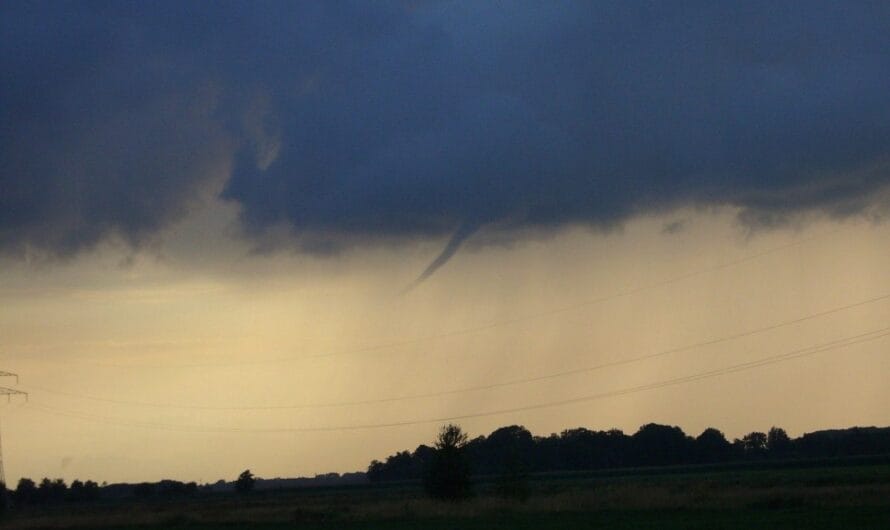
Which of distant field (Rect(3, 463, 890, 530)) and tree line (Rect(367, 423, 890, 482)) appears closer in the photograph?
distant field (Rect(3, 463, 890, 530))

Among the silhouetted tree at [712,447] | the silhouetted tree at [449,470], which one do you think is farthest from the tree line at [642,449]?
the silhouetted tree at [449,470]

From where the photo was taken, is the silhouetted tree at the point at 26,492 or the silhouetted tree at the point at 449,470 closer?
the silhouetted tree at the point at 449,470

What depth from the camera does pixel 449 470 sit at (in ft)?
243

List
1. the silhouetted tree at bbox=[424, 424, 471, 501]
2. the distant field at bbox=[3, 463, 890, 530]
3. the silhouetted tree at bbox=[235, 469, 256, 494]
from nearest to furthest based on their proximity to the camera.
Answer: the distant field at bbox=[3, 463, 890, 530]
the silhouetted tree at bbox=[424, 424, 471, 501]
the silhouetted tree at bbox=[235, 469, 256, 494]

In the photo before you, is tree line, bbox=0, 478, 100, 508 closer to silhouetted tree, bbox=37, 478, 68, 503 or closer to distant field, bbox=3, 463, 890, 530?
silhouetted tree, bbox=37, 478, 68, 503

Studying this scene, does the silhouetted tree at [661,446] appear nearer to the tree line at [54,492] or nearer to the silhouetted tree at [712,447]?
the silhouetted tree at [712,447]

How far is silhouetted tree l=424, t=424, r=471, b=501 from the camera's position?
73.8 m

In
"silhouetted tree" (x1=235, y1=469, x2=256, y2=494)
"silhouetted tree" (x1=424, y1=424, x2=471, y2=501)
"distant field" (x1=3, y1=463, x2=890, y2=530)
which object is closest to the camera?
"distant field" (x1=3, y1=463, x2=890, y2=530)

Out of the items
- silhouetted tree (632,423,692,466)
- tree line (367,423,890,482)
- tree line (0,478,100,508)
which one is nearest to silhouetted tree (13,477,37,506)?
tree line (0,478,100,508)

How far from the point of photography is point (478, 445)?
186 metres

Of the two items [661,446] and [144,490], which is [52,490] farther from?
Result: [661,446]

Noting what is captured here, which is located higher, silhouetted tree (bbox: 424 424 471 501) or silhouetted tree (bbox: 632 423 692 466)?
silhouetted tree (bbox: 632 423 692 466)

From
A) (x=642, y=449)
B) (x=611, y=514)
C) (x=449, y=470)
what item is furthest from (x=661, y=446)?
(x=611, y=514)

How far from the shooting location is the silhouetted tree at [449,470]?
73.8m
